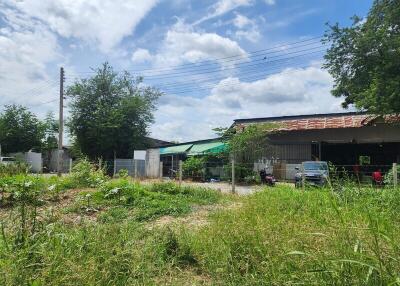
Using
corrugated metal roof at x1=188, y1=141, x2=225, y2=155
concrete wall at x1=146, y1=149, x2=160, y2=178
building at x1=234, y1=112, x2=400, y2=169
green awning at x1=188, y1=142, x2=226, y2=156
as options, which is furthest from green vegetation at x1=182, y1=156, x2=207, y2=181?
concrete wall at x1=146, y1=149, x2=160, y2=178

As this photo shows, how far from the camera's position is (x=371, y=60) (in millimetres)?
22078

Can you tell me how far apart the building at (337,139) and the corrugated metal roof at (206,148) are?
6.91ft

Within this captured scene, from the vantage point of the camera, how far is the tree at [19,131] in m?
44.9

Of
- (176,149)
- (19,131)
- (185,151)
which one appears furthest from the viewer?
(19,131)

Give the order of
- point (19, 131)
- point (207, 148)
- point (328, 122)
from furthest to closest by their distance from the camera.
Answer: point (19, 131)
point (207, 148)
point (328, 122)

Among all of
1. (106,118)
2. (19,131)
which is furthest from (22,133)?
(106,118)

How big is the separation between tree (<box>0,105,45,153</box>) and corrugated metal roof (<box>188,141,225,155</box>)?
23406mm

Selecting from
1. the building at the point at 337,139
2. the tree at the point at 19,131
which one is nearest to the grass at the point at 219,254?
the building at the point at 337,139

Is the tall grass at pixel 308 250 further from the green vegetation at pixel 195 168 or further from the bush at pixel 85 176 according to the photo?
the green vegetation at pixel 195 168

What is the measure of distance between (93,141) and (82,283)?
34505 millimetres

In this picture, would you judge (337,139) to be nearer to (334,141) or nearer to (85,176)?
(334,141)

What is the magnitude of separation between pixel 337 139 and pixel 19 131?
3457 centimetres

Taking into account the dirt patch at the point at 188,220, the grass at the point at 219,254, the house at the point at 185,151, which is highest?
the house at the point at 185,151

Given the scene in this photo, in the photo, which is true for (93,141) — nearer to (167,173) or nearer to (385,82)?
(167,173)
